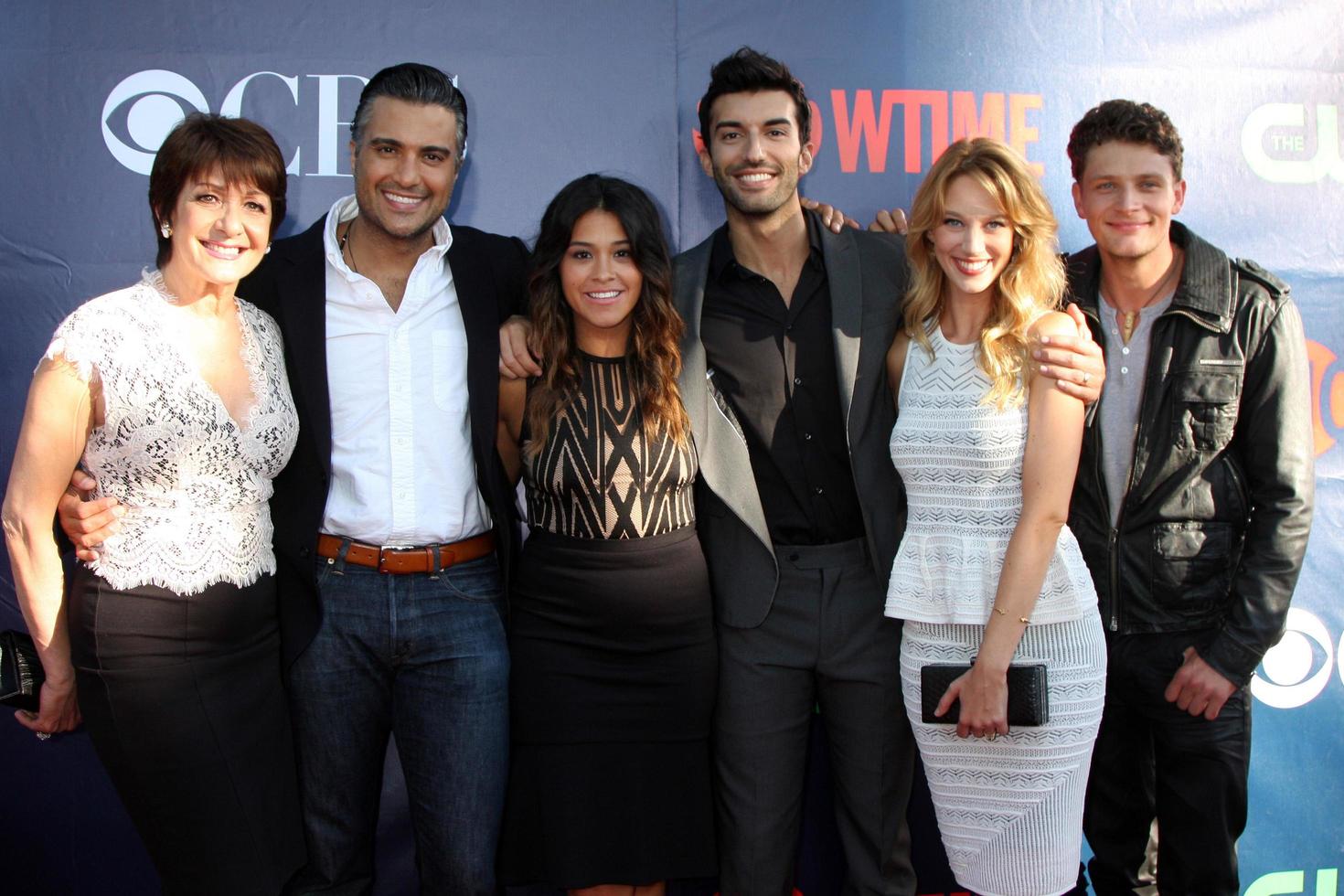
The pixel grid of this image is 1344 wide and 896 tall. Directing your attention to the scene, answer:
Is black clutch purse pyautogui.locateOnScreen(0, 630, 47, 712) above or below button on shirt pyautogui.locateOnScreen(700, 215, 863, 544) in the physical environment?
below

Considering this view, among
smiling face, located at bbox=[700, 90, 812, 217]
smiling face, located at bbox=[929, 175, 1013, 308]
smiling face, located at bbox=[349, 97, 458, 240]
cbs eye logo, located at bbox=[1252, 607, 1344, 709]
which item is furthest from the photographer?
cbs eye logo, located at bbox=[1252, 607, 1344, 709]

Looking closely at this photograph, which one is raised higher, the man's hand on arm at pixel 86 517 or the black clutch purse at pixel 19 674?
the man's hand on arm at pixel 86 517

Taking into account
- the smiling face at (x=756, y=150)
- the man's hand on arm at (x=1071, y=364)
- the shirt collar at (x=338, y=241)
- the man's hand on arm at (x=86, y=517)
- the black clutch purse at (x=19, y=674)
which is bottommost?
the black clutch purse at (x=19, y=674)

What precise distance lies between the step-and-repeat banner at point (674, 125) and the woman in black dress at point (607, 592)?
27.2 inches

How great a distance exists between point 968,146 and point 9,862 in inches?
127

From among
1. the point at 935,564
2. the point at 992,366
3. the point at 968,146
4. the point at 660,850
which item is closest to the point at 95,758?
the point at 660,850

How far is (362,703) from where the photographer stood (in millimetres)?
2410

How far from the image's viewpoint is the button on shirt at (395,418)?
7.81 feet

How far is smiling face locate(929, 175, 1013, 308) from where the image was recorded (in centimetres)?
228

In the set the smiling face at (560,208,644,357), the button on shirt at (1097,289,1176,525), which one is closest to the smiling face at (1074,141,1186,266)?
the button on shirt at (1097,289,1176,525)

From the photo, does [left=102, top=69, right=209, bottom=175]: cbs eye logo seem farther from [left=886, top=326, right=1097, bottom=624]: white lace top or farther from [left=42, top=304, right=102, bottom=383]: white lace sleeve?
[left=886, top=326, right=1097, bottom=624]: white lace top

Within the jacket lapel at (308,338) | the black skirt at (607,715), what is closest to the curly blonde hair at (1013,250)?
the black skirt at (607,715)

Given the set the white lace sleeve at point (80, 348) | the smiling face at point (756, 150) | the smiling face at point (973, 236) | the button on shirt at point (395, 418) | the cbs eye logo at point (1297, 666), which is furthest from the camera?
the cbs eye logo at point (1297, 666)

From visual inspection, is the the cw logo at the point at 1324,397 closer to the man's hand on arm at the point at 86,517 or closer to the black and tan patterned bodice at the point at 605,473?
the black and tan patterned bodice at the point at 605,473
